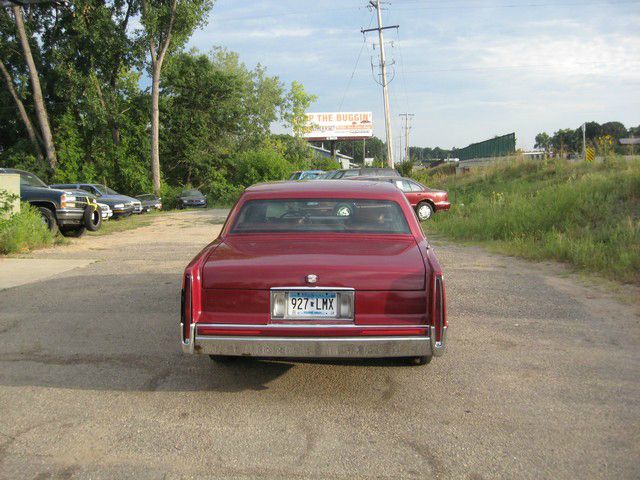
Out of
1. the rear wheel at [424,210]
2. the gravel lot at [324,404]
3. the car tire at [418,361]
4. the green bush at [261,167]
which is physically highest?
the green bush at [261,167]

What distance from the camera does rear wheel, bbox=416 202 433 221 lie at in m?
20.0

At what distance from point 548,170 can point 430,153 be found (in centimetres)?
17569

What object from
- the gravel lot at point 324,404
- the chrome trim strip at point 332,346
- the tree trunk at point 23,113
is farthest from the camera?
the tree trunk at point 23,113

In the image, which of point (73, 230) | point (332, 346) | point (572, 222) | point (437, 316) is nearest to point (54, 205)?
point (73, 230)

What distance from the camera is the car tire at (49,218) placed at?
598 inches

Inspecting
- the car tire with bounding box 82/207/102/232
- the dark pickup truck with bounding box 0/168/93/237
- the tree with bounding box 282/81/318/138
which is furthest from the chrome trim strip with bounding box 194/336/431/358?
the tree with bounding box 282/81/318/138

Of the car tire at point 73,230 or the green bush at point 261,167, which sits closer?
the car tire at point 73,230

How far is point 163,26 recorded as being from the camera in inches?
1419

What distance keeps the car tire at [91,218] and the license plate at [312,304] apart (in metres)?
13.0

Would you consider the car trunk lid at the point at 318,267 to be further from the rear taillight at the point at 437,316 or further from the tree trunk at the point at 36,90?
the tree trunk at the point at 36,90

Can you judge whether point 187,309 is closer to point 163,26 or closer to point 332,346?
point 332,346

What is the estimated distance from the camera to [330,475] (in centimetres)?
343

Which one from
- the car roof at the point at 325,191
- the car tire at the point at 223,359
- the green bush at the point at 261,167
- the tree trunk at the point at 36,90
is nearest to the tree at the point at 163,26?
the tree trunk at the point at 36,90

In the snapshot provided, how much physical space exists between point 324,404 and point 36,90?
110ft
